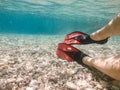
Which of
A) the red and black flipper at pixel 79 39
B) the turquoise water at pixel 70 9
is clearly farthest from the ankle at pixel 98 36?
the turquoise water at pixel 70 9

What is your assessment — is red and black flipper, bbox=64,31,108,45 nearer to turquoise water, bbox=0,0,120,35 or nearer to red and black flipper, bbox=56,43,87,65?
red and black flipper, bbox=56,43,87,65

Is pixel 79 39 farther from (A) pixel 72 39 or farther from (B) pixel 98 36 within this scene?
(B) pixel 98 36

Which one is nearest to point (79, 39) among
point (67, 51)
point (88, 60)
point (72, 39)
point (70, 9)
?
point (72, 39)

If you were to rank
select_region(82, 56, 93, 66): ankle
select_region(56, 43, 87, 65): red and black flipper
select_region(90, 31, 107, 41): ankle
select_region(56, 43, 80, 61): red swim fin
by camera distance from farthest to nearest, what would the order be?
select_region(56, 43, 80, 61): red swim fin → select_region(56, 43, 87, 65): red and black flipper → select_region(90, 31, 107, 41): ankle → select_region(82, 56, 93, 66): ankle

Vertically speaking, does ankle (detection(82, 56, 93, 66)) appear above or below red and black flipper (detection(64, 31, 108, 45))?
below

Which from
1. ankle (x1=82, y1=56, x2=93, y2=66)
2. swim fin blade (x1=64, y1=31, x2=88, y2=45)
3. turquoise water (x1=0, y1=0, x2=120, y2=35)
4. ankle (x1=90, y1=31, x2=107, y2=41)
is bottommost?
ankle (x1=82, y1=56, x2=93, y2=66)

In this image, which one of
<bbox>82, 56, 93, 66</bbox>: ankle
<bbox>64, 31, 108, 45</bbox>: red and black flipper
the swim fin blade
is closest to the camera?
<bbox>82, 56, 93, 66</bbox>: ankle

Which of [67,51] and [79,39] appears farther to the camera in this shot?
[79,39]

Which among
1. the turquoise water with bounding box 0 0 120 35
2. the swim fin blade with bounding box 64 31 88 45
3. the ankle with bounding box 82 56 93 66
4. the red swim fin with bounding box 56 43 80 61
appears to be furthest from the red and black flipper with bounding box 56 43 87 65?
the turquoise water with bounding box 0 0 120 35

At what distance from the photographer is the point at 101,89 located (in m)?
4.30

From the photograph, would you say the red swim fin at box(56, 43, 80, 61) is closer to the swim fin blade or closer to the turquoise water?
the swim fin blade

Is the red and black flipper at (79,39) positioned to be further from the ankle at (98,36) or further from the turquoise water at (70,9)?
the turquoise water at (70,9)

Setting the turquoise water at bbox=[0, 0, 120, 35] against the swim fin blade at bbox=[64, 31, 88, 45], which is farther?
the turquoise water at bbox=[0, 0, 120, 35]

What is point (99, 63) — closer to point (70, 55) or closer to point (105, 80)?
point (105, 80)
